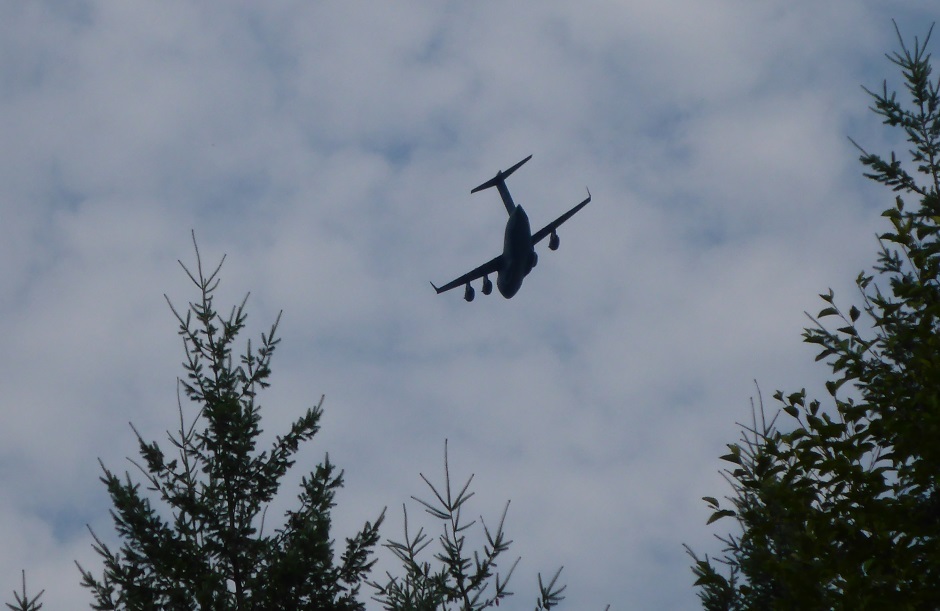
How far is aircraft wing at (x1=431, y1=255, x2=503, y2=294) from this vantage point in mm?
40853

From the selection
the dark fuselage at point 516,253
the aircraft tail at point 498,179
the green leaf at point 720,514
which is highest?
the aircraft tail at point 498,179

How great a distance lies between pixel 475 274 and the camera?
41406mm

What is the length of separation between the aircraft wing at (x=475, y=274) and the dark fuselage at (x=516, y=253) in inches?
39.8

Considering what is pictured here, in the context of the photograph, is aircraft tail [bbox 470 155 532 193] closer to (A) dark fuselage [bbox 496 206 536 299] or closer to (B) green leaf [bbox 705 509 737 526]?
(A) dark fuselage [bbox 496 206 536 299]

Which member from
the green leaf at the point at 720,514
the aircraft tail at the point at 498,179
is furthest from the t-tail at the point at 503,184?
the green leaf at the point at 720,514

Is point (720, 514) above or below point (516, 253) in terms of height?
below

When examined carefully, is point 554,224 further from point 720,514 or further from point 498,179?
point 720,514

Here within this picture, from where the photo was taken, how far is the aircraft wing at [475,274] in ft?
134

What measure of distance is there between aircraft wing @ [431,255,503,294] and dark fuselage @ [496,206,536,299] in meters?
1.01

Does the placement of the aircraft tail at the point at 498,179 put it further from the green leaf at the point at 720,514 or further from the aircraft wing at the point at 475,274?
the green leaf at the point at 720,514

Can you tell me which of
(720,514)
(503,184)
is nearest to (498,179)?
(503,184)

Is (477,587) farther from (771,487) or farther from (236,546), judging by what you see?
(236,546)

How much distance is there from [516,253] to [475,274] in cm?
332

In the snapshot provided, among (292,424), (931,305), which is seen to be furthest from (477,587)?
(292,424)
